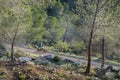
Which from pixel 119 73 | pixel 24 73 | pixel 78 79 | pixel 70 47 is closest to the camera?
pixel 24 73

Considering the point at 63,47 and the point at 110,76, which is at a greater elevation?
the point at 110,76

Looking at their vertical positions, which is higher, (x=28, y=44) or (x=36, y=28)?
(x=36, y=28)

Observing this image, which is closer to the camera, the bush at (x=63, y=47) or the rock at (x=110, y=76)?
the rock at (x=110, y=76)

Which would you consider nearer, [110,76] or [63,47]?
[110,76]

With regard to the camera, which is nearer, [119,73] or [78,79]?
[78,79]

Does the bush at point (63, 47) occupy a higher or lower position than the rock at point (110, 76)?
lower

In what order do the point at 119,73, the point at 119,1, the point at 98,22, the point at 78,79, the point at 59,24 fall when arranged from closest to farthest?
1. the point at 78,79
2. the point at 119,1
3. the point at 119,73
4. the point at 98,22
5. the point at 59,24

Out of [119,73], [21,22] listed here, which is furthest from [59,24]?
[119,73]

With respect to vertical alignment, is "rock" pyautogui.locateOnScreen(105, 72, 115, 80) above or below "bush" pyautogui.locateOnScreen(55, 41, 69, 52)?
above

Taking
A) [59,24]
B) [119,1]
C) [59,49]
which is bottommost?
[59,49]

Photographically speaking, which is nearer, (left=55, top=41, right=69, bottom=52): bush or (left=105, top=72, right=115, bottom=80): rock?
(left=105, top=72, right=115, bottom=80): rock

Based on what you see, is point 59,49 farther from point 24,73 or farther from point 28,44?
point 24,73

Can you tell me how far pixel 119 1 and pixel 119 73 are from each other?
3.26 m

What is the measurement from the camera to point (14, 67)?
25.4 feet
